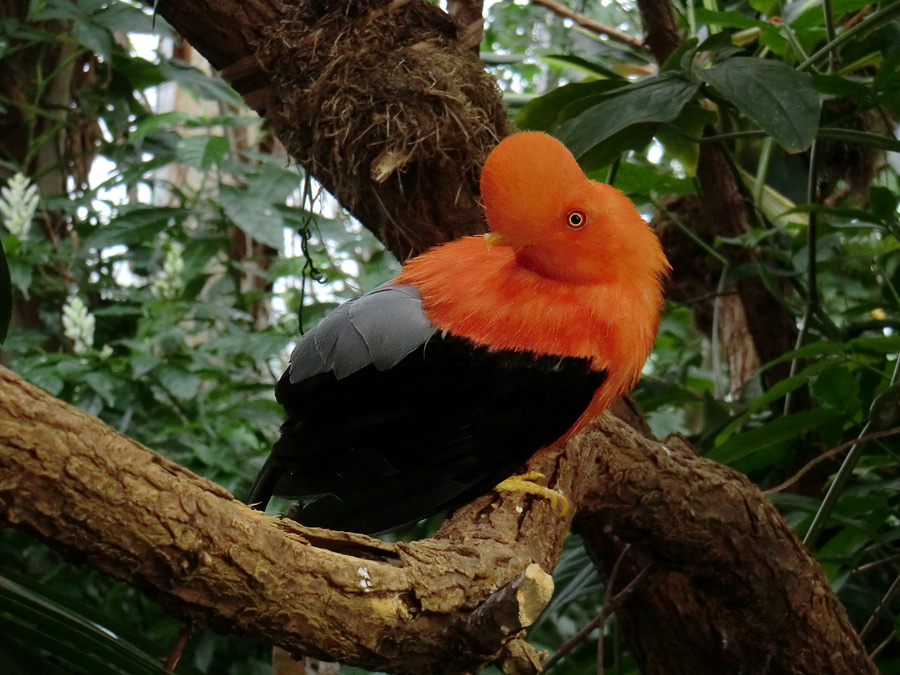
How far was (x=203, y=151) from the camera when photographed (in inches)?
128

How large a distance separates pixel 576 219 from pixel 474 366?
1.10 feet

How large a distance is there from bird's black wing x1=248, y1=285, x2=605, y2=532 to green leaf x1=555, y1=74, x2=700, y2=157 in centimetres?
57

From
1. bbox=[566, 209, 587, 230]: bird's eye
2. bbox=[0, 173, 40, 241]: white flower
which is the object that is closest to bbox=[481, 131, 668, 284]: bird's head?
bbox=[566, 209, 587, 230]: bird's eye

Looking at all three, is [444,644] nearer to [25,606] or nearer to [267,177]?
[25,606]

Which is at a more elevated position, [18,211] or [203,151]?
[203,151]

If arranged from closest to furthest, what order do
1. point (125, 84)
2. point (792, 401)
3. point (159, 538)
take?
point (159, 538), point (792, 401), point (125, 84)

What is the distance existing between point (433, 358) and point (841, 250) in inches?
76.8

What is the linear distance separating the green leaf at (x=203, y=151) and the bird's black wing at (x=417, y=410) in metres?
1.76

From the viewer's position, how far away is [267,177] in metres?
3.30

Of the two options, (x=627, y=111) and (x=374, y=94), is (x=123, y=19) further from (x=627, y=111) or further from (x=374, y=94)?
(x=627, y=111)

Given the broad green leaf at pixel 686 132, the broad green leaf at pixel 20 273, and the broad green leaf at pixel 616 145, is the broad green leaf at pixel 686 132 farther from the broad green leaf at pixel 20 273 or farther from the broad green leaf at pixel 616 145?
the broad green leaf at pixel 20 273

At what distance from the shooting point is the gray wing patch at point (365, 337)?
64.0 inches

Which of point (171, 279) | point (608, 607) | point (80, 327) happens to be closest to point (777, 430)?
point (608, 607)

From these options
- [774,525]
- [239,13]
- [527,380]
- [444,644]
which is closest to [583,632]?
[774,525]
